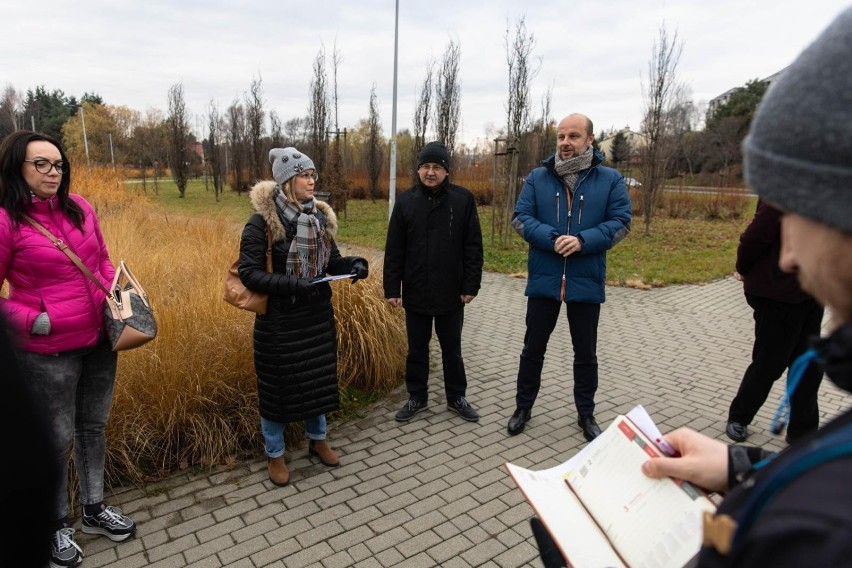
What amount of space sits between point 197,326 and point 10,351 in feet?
11.4

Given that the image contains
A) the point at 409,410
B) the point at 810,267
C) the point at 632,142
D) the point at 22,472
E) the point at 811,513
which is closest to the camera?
the point at 811,513

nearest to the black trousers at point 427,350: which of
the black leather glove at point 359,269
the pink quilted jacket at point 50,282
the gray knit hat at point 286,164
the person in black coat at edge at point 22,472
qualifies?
the black leather glove at point 359,269

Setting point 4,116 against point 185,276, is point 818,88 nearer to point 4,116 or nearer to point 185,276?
point 185,276

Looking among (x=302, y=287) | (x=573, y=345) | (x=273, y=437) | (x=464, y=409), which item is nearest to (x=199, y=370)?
(x=273, y=437)

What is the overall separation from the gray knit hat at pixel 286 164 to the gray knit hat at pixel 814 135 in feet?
9.66

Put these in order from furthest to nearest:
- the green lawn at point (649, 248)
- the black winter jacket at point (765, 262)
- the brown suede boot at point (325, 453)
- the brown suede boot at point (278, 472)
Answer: the green lawn at point (649, 248) → the brown suede boot at point (325, 453) → the black winter jacket at point (765, 262) → the brown suede boot at point (278, 472)

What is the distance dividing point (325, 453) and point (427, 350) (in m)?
1.17

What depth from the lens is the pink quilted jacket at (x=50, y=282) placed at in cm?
259

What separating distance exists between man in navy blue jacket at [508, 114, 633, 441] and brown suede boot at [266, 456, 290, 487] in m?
1.99

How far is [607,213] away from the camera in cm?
394

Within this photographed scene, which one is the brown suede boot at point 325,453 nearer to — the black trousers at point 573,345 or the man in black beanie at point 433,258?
the man in black beanie at point 433,258

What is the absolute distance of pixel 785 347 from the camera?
388cm

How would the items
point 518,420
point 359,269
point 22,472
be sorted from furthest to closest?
point 518,420 → point 359,269 → point 22,472

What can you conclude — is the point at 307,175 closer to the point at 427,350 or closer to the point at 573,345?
the point at 427,350
